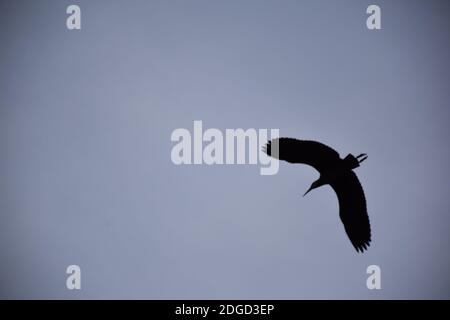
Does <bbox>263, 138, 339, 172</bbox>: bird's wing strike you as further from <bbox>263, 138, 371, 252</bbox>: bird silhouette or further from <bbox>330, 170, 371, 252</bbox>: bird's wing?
<bbox>330, 170, 371, 252</bbox>: bird's wing

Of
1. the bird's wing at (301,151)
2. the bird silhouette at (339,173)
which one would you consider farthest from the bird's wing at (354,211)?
the bird's wing at (301,151)

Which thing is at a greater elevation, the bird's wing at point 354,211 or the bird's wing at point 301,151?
the bird's wing at point 301,151

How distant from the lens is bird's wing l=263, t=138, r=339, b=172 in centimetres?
643

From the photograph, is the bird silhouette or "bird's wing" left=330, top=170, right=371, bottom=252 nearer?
the bird silhouette

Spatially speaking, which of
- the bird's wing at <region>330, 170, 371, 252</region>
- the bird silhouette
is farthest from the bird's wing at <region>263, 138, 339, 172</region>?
the bird's wing at <region>330, 170, 371, 252</region>

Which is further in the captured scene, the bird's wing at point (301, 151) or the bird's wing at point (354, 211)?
the bird's wing at point (354, 211)

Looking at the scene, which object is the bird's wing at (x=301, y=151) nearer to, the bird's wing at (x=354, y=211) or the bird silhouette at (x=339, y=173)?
the bird silhouette at (x=339, y=173)

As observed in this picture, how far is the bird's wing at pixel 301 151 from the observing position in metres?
6.43

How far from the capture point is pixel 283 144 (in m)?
6.50

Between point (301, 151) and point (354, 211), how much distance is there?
1.37 metres

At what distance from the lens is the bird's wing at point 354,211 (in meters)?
7.04

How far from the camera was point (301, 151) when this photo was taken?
653cm
